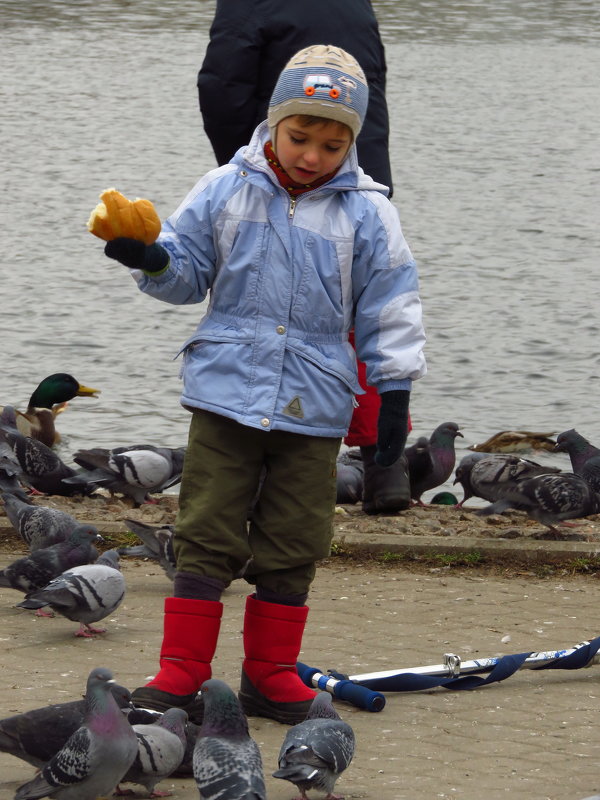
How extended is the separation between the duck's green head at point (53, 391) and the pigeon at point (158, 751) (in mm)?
5962

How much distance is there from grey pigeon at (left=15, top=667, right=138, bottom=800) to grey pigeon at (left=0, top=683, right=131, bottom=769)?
4.0 inches

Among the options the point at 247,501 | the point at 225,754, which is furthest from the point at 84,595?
the point at 225,754

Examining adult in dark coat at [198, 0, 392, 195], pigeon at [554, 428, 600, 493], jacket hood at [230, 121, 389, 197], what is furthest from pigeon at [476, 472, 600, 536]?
jacket hood at [230, 121, 389, 197]

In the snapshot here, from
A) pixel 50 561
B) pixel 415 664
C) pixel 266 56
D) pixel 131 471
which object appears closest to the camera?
pixel 415 664

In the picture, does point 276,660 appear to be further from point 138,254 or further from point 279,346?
point 138,254

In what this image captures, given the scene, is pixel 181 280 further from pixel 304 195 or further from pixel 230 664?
pixel 230 664

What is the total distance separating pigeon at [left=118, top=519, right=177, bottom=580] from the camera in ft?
20.0

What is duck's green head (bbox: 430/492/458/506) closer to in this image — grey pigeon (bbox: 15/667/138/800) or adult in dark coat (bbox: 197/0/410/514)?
adult in dark coat (bbox: 197/0/410/514)

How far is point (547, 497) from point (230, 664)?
2.25m

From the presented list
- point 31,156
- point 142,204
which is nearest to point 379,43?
point 142,204

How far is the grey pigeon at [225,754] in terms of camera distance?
148 inches

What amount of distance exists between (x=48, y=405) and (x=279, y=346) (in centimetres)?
571

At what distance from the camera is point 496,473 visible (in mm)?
7727

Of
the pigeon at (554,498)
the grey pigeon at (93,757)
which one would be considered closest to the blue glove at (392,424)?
the grey pigeon at (93,757)
